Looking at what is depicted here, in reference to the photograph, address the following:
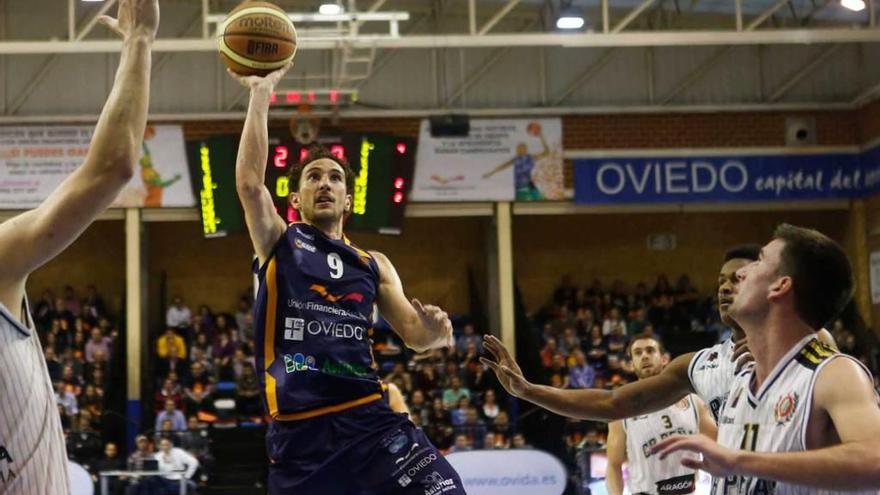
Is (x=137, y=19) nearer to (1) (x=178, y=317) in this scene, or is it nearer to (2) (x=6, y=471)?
(2) (x=6, y=471)

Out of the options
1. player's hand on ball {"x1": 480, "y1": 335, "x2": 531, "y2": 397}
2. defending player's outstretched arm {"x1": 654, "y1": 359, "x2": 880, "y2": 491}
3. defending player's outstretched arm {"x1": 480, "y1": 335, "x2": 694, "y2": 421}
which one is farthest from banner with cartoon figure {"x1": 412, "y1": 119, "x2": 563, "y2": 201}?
defending player's outstretched arm {"x1": 654, "y1": 359, "x2": 880, "y2": 491}

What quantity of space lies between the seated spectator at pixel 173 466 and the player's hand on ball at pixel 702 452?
12847 mm

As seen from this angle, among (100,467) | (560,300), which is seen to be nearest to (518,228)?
→ (560,300)

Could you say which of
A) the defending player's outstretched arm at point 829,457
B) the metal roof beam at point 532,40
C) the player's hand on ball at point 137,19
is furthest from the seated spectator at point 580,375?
the player's hand on ball at point 137,19

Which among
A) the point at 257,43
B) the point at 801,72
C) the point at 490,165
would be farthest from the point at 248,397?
the point at 257,43

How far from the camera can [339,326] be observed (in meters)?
5.19

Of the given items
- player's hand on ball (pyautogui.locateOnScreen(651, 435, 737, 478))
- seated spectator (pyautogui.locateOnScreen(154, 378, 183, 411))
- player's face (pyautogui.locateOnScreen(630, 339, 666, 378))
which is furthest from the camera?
seated spectator (pyautogui.locateOnScreen(154, 378, 183, 411))

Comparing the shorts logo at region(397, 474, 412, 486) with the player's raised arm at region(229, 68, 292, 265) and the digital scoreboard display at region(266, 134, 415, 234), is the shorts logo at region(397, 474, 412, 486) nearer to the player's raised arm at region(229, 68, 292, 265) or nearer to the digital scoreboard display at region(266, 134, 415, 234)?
the player's raised arm at region(229, 68, 292, 265)

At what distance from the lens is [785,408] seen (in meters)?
3.47

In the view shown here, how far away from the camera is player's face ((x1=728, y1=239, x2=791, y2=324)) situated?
143 inches

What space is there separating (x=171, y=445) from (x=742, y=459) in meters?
14.3

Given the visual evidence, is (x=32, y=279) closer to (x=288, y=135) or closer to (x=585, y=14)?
(x=288, y=135)

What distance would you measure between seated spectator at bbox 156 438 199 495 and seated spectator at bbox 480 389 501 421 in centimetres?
487

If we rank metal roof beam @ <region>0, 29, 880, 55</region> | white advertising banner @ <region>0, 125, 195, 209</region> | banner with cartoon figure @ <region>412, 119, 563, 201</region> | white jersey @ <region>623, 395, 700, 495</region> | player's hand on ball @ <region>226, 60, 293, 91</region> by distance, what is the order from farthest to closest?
banner with cartoon figure @ <region>412, 119, 563, 201</region>, white advertising banner @ <region>0, 125, 195, 209</region>, metal roof beam @ <region>0, 29, 880, 55</region>, white jersey @ <region>623, 395, 700, 495</region>, player's hand on ball @ <region>226, 60, 293, 91</region>
